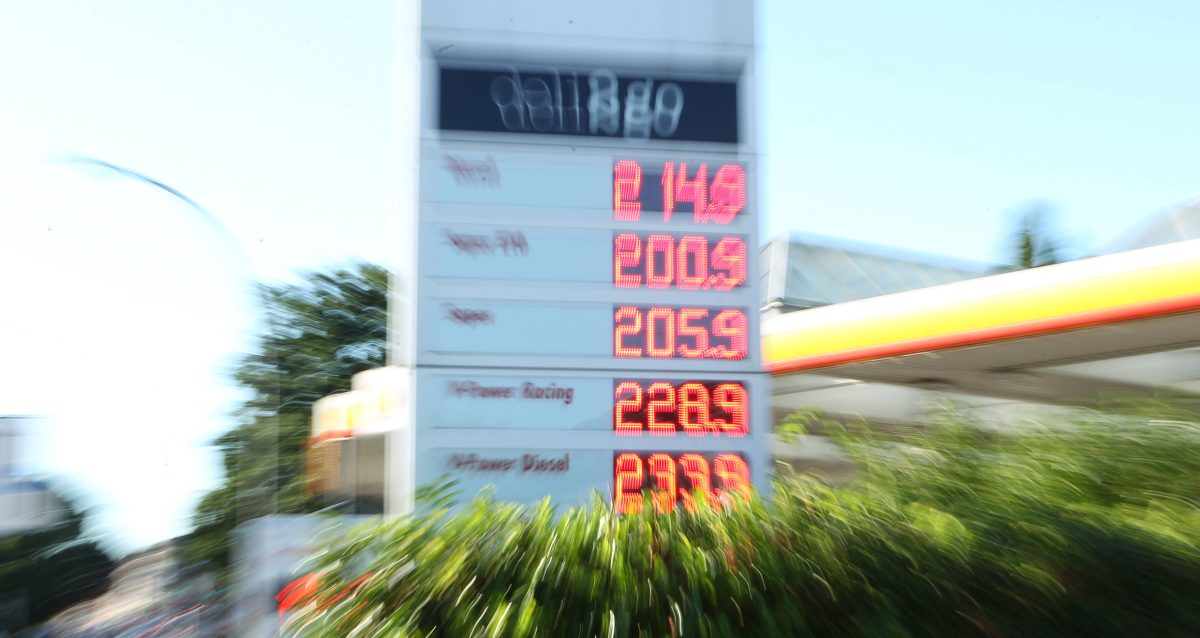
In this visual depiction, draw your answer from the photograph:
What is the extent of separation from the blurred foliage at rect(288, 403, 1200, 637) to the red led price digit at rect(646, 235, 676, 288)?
237 centimetres

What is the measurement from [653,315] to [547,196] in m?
0.94

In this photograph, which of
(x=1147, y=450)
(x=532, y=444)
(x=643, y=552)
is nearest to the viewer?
(x=643, y=552)

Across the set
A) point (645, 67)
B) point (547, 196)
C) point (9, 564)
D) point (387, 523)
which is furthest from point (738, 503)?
point (9, 564)

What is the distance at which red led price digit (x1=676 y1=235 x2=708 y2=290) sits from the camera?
719cm

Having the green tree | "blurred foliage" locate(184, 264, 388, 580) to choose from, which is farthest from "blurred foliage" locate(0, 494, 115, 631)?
the green tree

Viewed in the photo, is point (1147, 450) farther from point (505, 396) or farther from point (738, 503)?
point (505, 396)

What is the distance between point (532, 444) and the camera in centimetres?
691

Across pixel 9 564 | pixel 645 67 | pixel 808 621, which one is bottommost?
pixel 9 564

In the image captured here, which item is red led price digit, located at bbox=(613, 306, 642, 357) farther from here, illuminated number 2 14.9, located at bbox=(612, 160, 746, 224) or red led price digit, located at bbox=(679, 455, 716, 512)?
red led price digit, located at bbox=(679, 455, 716, 512)

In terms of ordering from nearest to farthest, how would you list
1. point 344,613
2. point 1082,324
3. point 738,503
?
1. point 344,613
2. point 738,503
3. point 1082,324

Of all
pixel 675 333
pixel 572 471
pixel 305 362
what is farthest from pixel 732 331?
pixel 305 362

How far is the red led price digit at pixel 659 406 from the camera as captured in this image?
7020 millimetres

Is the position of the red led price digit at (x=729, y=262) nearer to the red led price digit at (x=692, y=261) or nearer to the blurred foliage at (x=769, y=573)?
the red led price digit at (x=692, y=261)

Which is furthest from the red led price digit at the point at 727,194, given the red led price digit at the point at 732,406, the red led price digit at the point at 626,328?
the red led price digit at the point at 732,406
